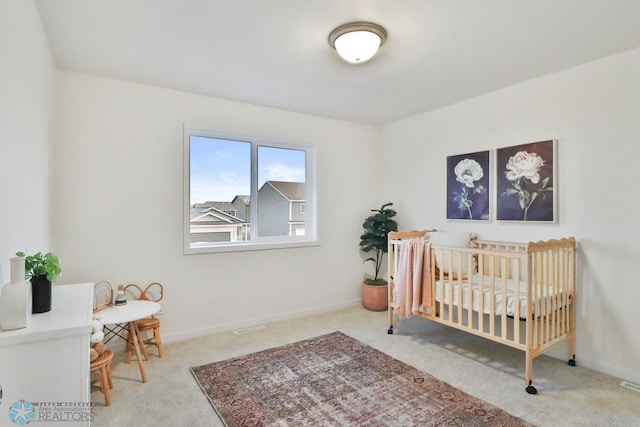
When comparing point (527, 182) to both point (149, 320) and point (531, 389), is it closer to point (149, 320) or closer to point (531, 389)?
point (531, 389)

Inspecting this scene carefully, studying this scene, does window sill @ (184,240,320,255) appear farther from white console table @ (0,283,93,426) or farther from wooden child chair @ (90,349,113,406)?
white console table @ (0,283,93,426)

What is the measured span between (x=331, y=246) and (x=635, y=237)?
2.68 metres

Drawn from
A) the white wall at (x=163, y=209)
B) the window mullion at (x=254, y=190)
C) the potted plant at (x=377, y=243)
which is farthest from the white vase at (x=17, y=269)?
the potted plant at (x=377, y=243)

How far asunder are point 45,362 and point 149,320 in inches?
66.4

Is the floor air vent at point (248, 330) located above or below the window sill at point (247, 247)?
below

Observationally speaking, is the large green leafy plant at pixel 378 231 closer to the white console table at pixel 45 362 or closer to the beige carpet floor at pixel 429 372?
the beige carpet floor at pixel 429 372

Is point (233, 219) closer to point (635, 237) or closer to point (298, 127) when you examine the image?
point (298, 127)

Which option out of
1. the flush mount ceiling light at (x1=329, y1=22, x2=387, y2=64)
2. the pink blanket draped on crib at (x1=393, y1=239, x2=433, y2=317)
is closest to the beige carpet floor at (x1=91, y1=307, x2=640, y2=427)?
the pink blanket draped on crib at (x1=393, y1=239, x2=433, y2=317)

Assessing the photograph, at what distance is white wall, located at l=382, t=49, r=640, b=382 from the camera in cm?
236

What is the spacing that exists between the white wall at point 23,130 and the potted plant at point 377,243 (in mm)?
3079

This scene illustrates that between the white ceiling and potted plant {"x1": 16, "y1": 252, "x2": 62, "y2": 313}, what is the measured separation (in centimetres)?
140

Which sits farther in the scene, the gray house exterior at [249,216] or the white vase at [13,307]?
the gray house exterior at [249,216]

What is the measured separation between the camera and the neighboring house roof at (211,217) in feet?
10.8

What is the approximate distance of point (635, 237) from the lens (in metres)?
2.33
